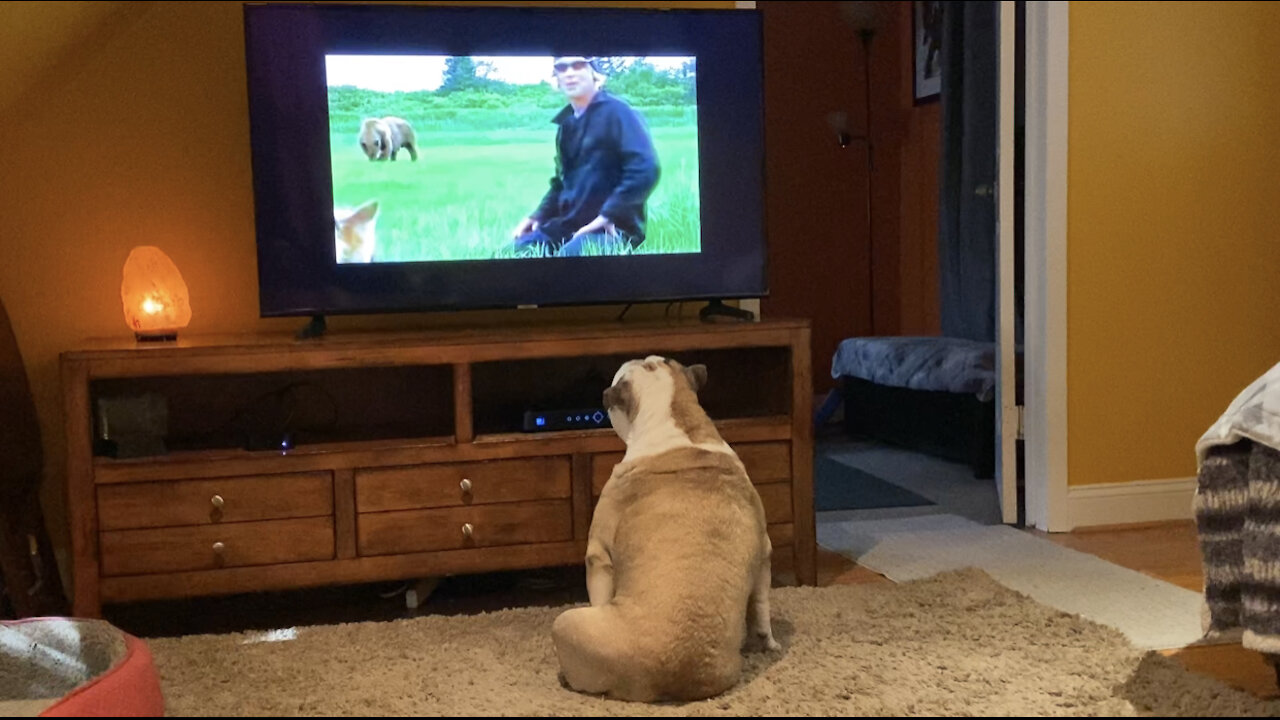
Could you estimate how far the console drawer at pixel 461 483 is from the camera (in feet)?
8.89

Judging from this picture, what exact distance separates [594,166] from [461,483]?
0.84 meters

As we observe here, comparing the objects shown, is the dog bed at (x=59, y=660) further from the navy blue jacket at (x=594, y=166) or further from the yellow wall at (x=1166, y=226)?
the yellow wall at (x=1166, y=226)

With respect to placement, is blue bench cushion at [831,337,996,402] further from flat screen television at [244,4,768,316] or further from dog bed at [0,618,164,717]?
dog bed at [0,618,164,717]

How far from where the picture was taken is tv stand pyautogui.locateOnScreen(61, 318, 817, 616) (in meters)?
2.59

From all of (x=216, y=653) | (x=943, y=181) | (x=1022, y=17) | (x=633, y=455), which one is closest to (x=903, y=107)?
(x=943, y=181)

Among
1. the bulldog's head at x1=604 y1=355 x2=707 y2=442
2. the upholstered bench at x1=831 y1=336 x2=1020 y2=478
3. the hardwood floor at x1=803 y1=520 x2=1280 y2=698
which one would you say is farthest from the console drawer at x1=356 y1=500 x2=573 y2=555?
the upholstered bench at x1=831 y1=336 x2=1020 y2=478

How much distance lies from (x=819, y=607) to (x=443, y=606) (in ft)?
2.92

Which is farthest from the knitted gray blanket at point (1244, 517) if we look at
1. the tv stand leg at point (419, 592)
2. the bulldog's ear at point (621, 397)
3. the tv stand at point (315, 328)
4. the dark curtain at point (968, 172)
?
the dark curtain at point (968, 172)

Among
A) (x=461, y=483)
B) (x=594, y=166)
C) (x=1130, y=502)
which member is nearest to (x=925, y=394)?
(x=1130, y=502)

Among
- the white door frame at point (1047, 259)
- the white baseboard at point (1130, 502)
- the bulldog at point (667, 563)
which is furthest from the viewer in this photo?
the white baseboard at point (1130, 502)

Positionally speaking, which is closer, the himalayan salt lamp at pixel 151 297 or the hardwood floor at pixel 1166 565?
the hardwood floor at pixel 1166 565

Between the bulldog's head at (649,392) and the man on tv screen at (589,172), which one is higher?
the man on tv screen at (589,172)

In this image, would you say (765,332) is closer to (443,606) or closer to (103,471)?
(443,606)

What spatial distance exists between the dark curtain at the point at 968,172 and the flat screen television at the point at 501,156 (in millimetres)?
2088
